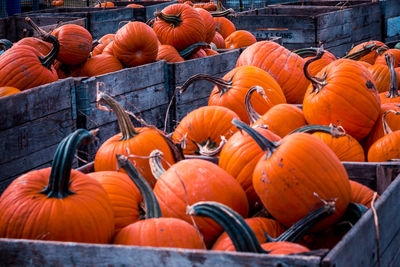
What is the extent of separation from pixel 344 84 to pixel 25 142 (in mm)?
1901

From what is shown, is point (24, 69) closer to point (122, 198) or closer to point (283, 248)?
point (122, 198)

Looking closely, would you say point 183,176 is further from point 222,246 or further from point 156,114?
point 156,114

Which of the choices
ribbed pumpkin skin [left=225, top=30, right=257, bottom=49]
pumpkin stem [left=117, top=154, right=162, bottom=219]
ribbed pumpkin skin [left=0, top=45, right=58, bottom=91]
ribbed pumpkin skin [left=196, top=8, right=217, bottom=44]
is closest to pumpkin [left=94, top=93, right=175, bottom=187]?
pumpkin stem [left=117, top=154, right=162, bottom=219]

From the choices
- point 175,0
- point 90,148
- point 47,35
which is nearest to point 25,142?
point 90,148

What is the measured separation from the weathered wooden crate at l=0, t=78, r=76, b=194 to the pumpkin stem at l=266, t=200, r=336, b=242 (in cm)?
191

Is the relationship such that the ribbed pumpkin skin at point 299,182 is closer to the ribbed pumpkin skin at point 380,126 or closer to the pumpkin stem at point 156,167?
the pumpkin stem at point 156,167

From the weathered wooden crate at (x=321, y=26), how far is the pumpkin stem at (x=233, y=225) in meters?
5.45

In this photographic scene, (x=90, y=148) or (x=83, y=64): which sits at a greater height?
(x=83, y=64)

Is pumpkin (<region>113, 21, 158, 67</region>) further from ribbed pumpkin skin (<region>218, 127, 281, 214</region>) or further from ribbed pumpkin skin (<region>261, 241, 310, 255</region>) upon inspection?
ribbed pumpkin skin (<region>261, 241, 310, 255</region>)

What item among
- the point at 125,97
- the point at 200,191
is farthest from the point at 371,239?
the point at 125,97

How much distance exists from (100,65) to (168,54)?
73 centimetres

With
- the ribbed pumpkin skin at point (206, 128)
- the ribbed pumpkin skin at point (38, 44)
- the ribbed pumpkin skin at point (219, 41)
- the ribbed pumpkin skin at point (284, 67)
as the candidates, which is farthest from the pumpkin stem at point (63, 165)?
the ribbed pumpkin skin at point (219, 41)

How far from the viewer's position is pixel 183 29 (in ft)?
15.6

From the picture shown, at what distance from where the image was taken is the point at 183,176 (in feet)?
6.40
